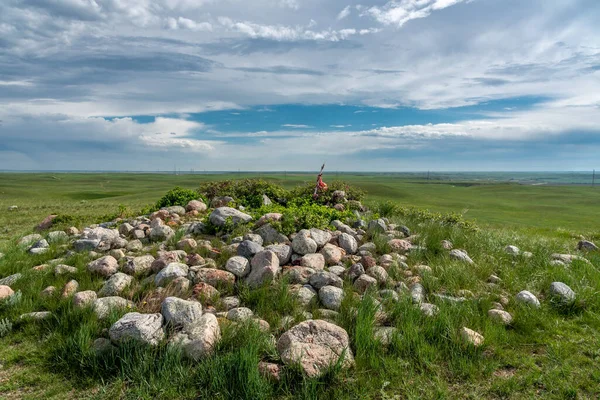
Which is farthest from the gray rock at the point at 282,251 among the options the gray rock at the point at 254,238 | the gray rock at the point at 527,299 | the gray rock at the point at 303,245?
the gray rock at the point at 527,299

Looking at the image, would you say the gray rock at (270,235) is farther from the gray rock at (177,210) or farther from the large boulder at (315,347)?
the gray rock at (177,210)

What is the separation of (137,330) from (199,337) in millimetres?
772

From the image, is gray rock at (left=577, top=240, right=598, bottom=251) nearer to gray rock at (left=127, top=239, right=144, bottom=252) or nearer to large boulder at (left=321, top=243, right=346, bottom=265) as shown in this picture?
large boulder at (left=321, top=243, right=346, bottom=265)

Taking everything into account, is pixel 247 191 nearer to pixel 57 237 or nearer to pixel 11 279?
pixel 57 237

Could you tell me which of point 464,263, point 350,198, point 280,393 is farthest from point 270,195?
point 280,393

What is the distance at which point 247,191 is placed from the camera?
14.4 metres

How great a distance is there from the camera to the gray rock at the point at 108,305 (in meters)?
5.26

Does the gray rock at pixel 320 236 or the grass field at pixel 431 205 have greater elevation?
the gray rock at pixel 320 236

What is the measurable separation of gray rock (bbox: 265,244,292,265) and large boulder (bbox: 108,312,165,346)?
2.74 metres

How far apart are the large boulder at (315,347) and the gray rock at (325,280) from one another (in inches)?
57.5

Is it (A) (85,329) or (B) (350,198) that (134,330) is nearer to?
(A) (85,329)

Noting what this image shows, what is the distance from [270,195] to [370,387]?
34.8 ft

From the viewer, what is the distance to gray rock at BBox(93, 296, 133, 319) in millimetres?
5258

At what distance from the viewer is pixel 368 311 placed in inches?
201
